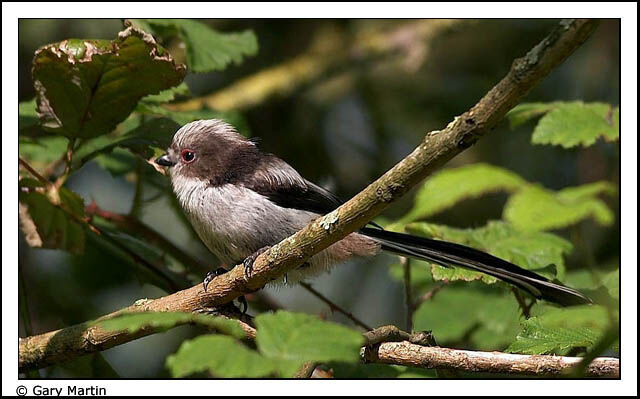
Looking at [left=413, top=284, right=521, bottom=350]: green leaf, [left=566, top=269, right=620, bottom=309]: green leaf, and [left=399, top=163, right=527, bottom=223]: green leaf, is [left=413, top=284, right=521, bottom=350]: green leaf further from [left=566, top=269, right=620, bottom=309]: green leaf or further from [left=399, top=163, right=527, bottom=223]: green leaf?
[left=399, top=163, right=527, bottom=223]: green leaf

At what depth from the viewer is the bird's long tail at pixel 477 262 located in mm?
3184

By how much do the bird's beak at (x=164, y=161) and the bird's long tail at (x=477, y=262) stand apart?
1123 mm

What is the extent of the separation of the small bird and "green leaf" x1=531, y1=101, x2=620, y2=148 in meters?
0.65

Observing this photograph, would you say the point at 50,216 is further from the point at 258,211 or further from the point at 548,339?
the point at 548,339

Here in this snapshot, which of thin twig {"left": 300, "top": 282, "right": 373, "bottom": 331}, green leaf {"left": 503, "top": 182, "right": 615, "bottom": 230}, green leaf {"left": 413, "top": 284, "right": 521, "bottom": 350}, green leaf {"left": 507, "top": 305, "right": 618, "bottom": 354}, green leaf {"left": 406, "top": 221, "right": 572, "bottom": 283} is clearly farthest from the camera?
green leaf {"left": 413, "top": 284, "right": 521, "bottom": 350}

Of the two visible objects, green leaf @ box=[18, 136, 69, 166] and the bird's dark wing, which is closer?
the bird's dark wing

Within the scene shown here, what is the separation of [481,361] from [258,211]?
52.8 inches

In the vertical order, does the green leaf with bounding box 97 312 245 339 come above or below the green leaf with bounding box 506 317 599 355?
below

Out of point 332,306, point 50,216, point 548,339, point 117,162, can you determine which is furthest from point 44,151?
point 548,339

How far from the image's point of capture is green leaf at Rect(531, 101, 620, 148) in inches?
135

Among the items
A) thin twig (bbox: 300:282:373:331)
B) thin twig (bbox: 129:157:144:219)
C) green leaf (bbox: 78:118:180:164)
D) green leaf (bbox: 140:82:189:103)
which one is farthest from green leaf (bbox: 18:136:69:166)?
thin twig (bbox: 300:282:373:331)

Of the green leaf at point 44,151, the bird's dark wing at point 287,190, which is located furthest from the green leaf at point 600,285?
the green leaf at point 44,151

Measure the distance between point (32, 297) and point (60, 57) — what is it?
194 centimetres

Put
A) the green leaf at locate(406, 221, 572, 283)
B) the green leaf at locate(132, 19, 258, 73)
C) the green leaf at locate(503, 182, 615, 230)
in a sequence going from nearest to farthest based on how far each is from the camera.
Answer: the green leaf at locate(503, 182, 615, 230), the green leaf at locate(406, 221, 572, 283), the green leaf at locate(132, 19, 258, 73)
